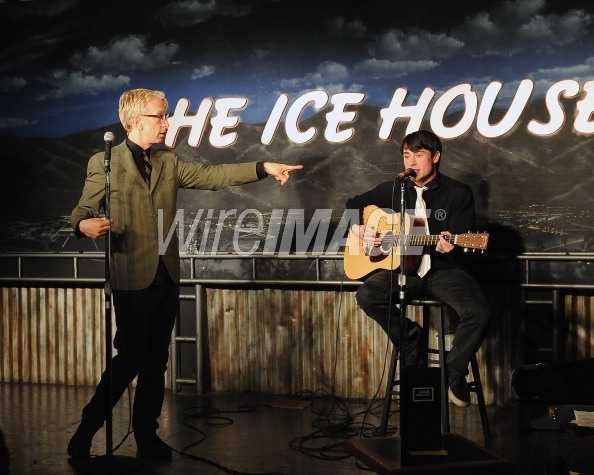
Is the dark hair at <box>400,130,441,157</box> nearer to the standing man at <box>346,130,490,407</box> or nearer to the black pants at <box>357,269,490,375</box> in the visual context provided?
the standing man at <box>346,130,490,407</box>

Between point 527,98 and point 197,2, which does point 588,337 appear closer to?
point 527,98

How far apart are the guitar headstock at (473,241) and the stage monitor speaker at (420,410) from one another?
115 cm

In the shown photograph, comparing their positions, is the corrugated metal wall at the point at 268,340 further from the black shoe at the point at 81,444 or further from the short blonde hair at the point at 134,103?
the short blonde hair at the point at 134,103

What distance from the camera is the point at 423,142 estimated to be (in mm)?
5301

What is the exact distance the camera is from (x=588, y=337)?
5711 mm

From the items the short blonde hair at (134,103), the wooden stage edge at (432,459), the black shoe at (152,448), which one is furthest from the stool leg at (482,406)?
the short blonde hair at (134,103)

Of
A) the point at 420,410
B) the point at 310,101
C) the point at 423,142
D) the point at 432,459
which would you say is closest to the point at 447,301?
the point at 423,142

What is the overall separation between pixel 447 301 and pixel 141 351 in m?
1.89

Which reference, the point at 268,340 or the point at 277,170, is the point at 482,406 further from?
the point at 268,340

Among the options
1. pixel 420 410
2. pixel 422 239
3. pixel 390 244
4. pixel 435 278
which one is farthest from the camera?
pixel 390 244

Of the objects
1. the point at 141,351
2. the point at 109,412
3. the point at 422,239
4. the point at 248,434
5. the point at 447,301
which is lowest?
the point at 248,434

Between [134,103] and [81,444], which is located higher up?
[134,103]

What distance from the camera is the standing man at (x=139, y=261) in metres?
4.41

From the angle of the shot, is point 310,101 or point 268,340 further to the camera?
point 268,340
